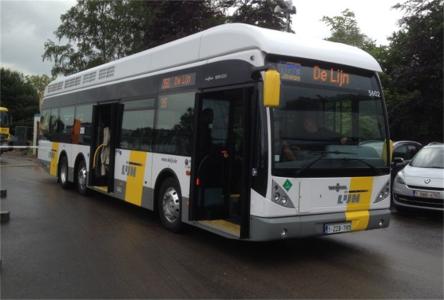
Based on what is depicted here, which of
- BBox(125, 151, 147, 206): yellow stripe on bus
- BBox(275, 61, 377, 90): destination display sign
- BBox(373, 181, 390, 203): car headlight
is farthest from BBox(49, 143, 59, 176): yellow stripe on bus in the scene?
BBox(373, 181, 390, 203): car headlight

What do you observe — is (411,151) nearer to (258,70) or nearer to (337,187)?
(337,187)

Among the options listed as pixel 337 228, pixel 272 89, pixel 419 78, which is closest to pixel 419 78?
pixel 419 78

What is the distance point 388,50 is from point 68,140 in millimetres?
23058

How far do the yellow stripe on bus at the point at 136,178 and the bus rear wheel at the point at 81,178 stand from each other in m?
2.82

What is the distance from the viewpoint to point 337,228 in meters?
6.40

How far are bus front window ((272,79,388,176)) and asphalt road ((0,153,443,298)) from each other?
50.2 inches

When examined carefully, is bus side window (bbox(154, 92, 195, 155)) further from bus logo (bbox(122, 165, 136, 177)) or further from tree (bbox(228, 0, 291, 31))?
tree (bbox(228, 0, 291, 31))

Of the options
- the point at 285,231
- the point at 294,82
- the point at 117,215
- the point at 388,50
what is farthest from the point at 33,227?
the point at 388,50

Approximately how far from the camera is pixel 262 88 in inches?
237

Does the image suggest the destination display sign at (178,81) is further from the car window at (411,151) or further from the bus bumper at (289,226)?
the car window at (411,151)

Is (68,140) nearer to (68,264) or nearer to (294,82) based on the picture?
(68,264)

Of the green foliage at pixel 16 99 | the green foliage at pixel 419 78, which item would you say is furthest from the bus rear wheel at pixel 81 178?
the green foliage at pixel 16 99

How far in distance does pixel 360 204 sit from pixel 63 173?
9.20m

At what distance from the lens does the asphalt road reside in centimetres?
521
